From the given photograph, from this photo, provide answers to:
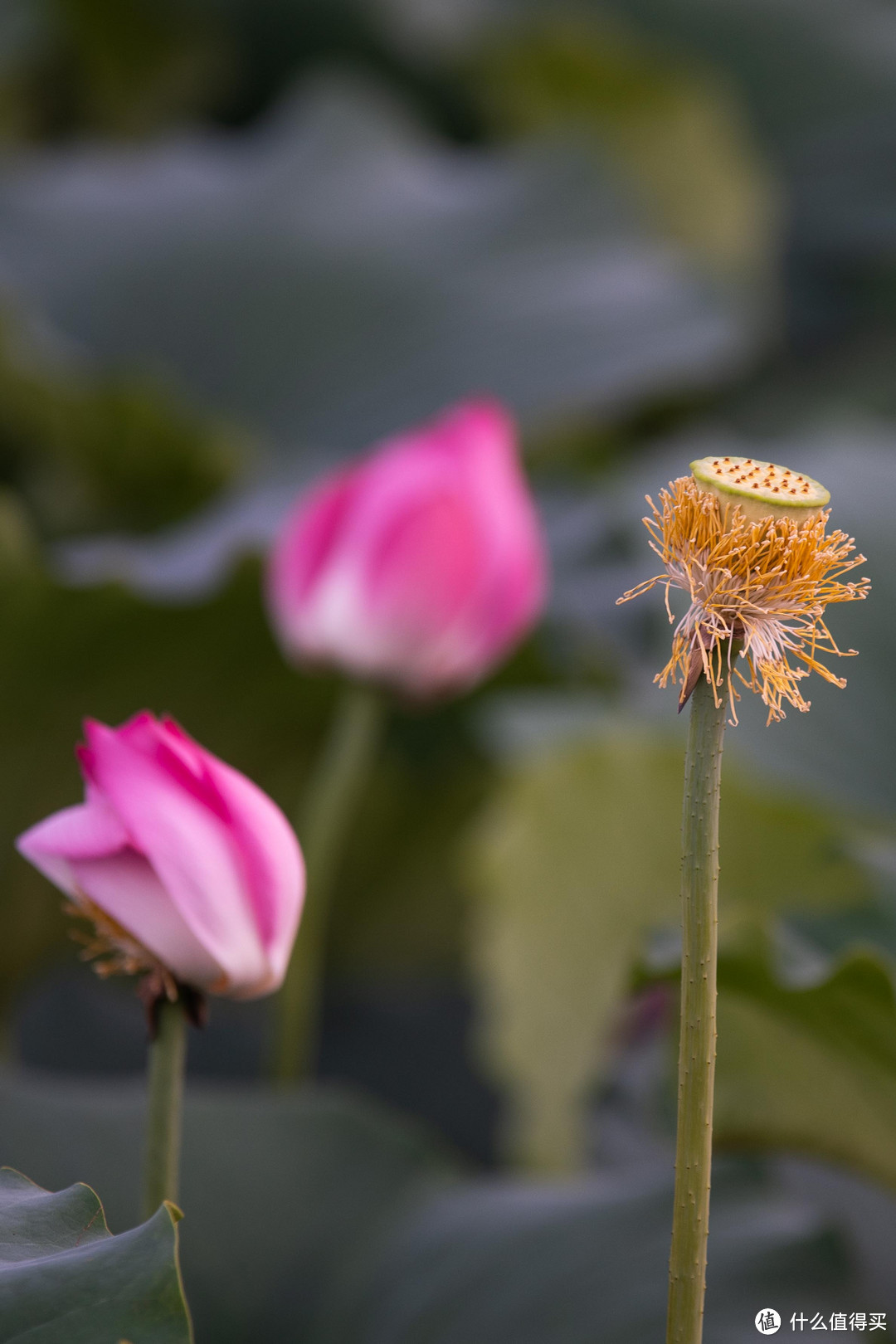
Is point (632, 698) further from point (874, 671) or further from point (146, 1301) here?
point (146, 1301)

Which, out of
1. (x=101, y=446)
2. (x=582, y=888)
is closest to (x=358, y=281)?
(x=101, y=446)

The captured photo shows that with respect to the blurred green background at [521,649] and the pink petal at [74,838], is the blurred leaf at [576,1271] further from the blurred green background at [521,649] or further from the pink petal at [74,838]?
the pink petal at [74,838]

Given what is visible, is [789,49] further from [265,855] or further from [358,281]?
[265,855]

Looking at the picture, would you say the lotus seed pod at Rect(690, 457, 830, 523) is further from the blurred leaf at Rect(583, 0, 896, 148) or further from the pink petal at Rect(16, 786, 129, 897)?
the blurred leaf at Rect(583, 0, 896, 148)

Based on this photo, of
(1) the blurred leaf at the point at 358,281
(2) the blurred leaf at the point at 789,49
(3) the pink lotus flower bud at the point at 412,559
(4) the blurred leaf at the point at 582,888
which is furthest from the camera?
(2) the blurred leaf at the point at 789,49

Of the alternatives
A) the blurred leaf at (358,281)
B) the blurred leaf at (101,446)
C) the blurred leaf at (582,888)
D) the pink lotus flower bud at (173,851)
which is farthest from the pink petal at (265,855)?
the blurred leaf at (358,281)

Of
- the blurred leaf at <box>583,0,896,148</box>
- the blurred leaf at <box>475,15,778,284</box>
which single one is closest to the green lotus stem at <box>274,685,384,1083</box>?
the blurred leaf at <box>475,15,778,284</box>
